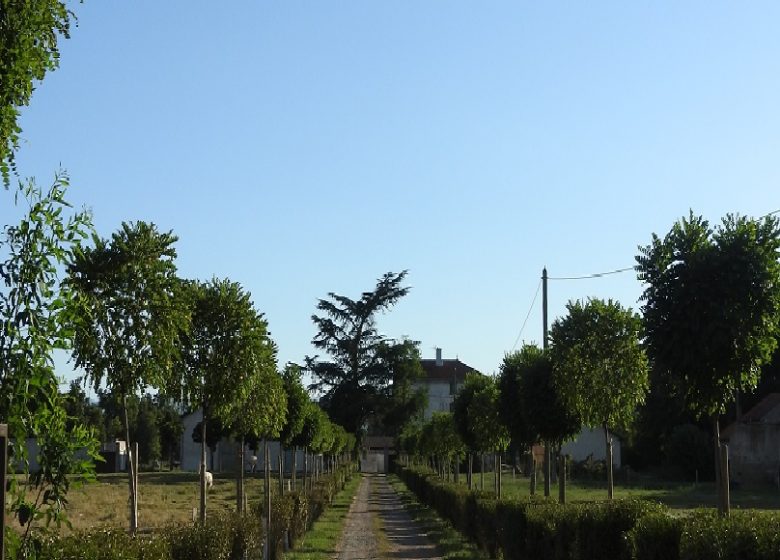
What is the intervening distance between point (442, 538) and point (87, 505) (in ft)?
66.3

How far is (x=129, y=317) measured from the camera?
14.3 metres

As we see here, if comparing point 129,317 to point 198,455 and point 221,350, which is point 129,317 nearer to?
point 221,350

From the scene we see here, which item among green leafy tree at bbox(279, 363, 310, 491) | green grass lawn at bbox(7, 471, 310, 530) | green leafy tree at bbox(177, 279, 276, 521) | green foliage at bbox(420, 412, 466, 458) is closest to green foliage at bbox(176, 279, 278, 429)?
green leafy tree at bbox(177, 279, 276, 521)

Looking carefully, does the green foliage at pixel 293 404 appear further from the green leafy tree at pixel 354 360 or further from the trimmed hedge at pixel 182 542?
the green leafy tree at pixel 354 360

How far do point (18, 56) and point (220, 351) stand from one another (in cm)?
1211

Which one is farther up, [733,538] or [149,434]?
[733,538]

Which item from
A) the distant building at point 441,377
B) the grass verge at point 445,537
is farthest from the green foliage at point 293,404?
the distant building at point 441,377

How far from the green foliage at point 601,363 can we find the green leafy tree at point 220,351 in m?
6.26

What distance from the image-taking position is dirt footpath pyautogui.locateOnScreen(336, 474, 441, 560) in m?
25.9

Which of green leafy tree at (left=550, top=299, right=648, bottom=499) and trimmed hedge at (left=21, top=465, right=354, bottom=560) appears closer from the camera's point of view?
trimmed hedge at (left=21, top=465, right=354, bottom=560)

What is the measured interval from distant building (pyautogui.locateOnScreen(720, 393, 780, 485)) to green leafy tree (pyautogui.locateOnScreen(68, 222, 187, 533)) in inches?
2125

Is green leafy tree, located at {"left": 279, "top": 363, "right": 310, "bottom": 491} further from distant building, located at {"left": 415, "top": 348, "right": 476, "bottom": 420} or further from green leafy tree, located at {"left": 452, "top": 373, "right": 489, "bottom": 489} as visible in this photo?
distant building, located at {"left": 415, "top": 348, "right": 476, "bottom": 420}

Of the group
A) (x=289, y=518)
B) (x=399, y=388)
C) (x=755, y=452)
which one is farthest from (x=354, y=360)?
(x=289, y=518)

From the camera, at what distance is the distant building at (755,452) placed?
6369cm
